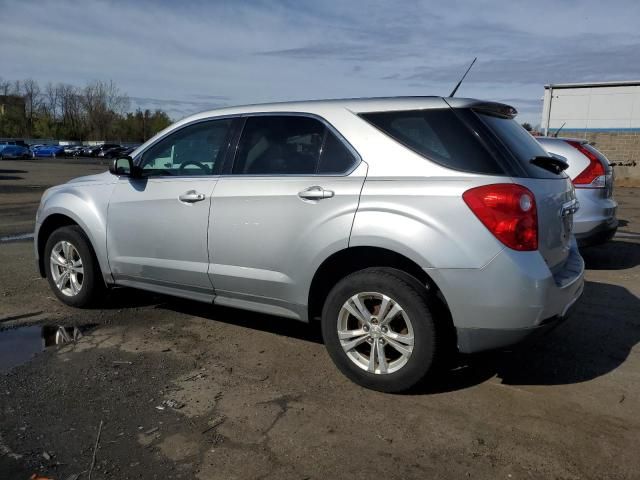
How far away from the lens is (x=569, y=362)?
423cm

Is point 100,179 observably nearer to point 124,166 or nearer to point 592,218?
point 124,166

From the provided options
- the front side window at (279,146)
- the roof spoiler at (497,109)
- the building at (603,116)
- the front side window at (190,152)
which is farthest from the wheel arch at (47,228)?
the building at (603,116)

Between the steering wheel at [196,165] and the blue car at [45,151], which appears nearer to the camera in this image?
the steering wheel at [196,165]

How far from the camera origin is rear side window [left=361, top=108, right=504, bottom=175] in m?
3.41

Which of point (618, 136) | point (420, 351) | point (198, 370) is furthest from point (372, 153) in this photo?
point (618, 136)

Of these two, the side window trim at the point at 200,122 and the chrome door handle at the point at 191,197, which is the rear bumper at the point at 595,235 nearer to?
the side window trim at the point at 200,122

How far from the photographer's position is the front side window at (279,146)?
3996 mm

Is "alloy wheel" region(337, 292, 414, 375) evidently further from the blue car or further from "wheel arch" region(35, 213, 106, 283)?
the blue car

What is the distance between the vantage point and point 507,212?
3.25 meters

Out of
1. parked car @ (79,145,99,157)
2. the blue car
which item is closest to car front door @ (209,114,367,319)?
the blue car

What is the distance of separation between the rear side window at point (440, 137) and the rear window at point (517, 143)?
18 centimetres

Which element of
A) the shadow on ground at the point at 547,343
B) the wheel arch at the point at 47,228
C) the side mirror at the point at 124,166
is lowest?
the shadow on ground at the point at 547,343

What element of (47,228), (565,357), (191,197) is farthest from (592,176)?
(47,228)

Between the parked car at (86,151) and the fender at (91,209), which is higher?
the fender at (91,209)
